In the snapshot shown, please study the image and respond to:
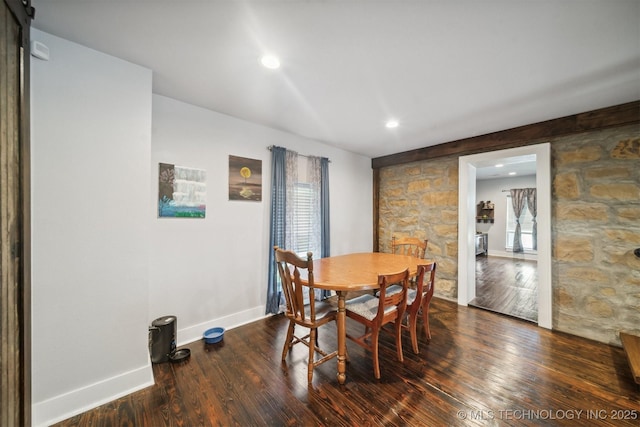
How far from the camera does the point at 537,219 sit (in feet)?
9.16

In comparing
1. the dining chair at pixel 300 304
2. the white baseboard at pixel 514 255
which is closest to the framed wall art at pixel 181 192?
the dining chair at pixel 300 304

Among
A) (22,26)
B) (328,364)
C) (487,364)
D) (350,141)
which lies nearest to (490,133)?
(350,141)

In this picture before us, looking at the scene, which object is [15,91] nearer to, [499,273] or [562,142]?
[562,142]

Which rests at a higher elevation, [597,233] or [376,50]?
[376,50]

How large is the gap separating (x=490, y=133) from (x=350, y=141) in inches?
76.8

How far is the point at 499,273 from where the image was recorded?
5355 mm

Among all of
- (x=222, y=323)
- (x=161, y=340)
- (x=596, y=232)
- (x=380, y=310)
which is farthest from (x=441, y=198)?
(x=161, y=340)

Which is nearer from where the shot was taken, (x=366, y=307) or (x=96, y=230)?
(x=96, y=230)

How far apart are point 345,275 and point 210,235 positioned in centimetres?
160

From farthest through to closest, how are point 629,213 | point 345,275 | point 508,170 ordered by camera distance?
point 508,170 → point 629,213 → point 345,275

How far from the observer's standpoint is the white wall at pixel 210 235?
226 cm

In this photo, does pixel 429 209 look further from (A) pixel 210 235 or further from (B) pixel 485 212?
(B) pixel 485 212

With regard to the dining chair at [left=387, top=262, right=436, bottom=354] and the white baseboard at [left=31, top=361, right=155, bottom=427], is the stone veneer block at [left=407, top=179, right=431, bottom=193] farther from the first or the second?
the white baseboard at [left=31, top=361, right=155, bottom=427]

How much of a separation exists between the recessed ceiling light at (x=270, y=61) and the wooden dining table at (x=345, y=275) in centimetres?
173
